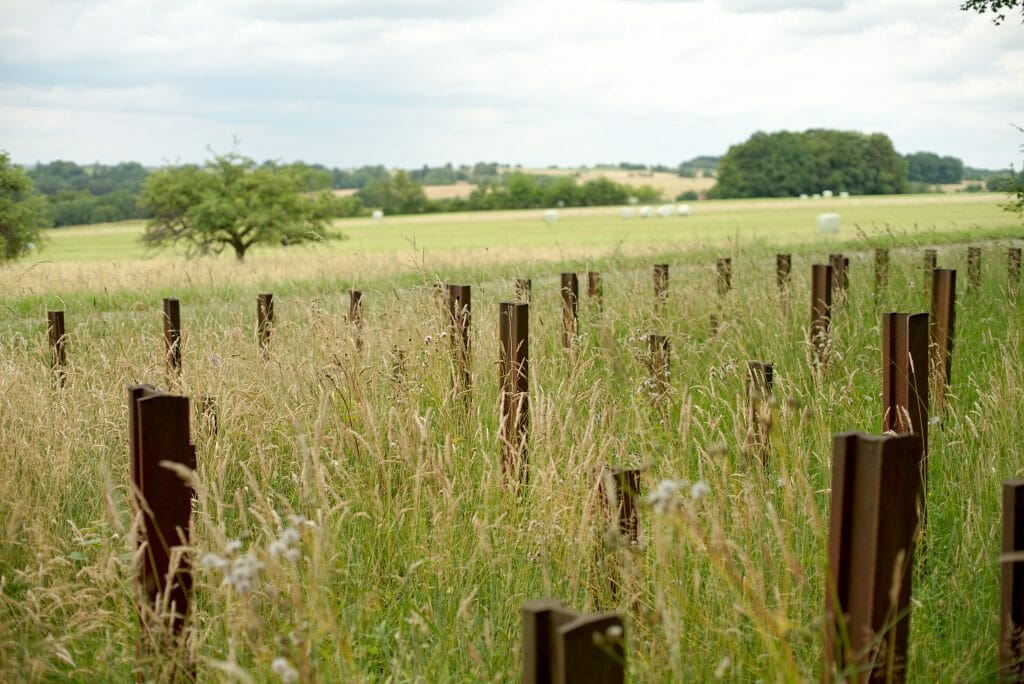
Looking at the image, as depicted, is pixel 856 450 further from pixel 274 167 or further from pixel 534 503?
pixel 274 167

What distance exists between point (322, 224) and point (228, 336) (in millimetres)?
28264

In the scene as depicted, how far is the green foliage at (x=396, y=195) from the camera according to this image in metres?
92.1

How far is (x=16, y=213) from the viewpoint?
97.1ft

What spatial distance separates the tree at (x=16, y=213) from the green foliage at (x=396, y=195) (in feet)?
199

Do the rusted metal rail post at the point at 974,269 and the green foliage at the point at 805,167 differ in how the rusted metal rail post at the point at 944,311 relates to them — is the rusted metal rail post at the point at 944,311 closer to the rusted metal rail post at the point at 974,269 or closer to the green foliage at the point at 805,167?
the rusted metal rail post at the point at 974,269

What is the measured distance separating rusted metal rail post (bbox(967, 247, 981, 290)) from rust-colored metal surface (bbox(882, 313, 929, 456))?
23.0 ft

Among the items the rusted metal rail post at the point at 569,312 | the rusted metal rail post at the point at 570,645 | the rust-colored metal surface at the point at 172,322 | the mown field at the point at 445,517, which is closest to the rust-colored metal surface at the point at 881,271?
the mown field at the point at 445,517

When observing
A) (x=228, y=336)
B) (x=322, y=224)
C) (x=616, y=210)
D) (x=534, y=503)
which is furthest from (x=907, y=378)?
(x=616, y=210)

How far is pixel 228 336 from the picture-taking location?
6.30 metres

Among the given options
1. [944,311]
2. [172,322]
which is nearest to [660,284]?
[944,311]

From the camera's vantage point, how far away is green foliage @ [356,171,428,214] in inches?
3627

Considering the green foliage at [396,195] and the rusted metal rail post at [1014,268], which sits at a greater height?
the green foliage at [396,195]

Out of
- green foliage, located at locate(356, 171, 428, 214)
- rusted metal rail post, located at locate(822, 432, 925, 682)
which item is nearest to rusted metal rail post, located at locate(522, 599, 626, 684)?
rusted metal rail post, located at locate(822, 432, 925, 682)

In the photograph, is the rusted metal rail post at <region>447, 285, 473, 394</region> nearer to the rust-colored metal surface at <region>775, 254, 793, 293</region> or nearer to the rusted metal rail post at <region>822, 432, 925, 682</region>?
the rusted metal rail post at <region>822, 432, 925, 682</region>
